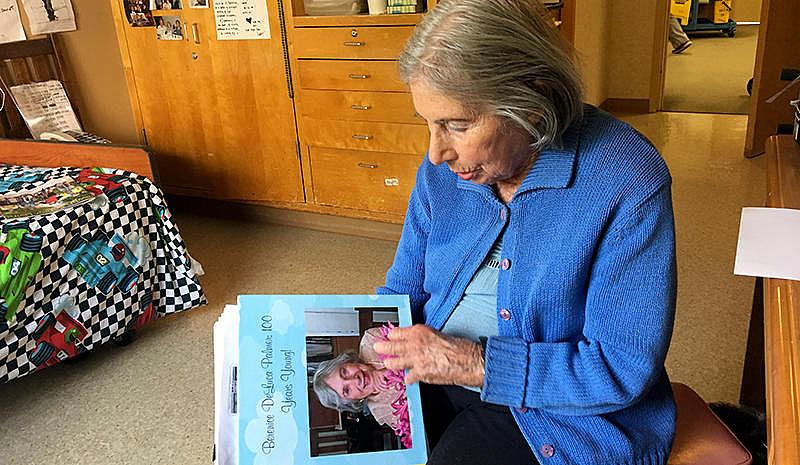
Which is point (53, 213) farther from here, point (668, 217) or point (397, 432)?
point (668, 217)

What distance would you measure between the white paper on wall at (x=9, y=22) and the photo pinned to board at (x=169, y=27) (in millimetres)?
A: 576

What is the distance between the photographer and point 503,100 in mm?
896

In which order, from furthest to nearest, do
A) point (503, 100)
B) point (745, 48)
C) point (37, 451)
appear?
point (745, 48), point (37, 451), point (503, 100)

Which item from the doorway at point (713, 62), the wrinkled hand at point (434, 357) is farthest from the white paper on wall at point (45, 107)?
the doorway at point (713, 62)

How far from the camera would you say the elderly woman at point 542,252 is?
894mm

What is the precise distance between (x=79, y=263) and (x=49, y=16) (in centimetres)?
162

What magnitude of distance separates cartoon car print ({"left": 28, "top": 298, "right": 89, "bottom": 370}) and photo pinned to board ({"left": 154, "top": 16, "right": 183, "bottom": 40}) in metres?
1.47

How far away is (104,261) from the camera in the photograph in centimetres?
216

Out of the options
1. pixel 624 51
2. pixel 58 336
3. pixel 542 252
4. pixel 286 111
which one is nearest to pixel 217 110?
pixel 286 111

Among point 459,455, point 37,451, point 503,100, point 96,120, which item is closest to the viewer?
point 503,100

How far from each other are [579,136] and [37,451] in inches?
66.5

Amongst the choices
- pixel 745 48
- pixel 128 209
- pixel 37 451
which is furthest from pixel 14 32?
pixel 745 48

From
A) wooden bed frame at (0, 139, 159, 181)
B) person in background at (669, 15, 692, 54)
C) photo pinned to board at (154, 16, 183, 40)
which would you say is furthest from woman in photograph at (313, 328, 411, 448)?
person in background at (669, 15, 692, 54)

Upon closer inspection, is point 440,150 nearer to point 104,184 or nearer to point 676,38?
point 104,184
